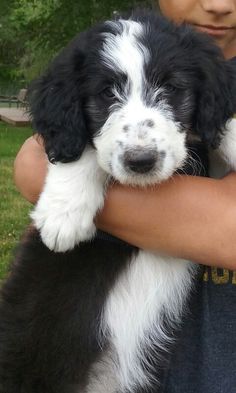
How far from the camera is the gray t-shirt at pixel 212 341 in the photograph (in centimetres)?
244

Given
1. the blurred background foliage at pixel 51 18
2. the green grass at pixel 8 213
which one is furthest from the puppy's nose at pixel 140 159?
the blurred background foliage at pixel 51 18

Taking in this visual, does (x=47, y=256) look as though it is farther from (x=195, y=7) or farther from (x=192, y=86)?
(x=195, y=7)

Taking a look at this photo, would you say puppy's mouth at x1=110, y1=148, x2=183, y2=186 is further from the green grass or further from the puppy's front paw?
the green grass

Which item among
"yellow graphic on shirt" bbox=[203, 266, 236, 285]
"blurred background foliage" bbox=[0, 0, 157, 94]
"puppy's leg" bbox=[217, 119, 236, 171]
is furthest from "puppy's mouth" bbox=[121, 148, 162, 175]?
"blurred background foliage" bbox=[0, 0, 157, 94]

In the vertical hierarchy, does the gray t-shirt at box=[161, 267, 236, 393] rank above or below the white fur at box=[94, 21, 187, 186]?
below

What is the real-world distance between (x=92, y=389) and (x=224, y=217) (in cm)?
87

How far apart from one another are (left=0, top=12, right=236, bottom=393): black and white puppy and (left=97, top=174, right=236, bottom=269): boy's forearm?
75mm

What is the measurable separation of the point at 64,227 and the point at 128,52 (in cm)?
62

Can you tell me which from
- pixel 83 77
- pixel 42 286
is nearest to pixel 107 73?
pixel 83 77

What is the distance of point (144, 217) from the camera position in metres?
2.26

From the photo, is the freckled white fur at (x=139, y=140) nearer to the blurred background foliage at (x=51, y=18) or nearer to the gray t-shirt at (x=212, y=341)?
the gray t-shirt at (x=212, y=341)

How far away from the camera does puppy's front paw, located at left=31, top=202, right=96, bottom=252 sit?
7.45 feet

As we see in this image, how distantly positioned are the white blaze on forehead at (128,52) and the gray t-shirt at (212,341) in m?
0.75

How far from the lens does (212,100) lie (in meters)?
2.33
